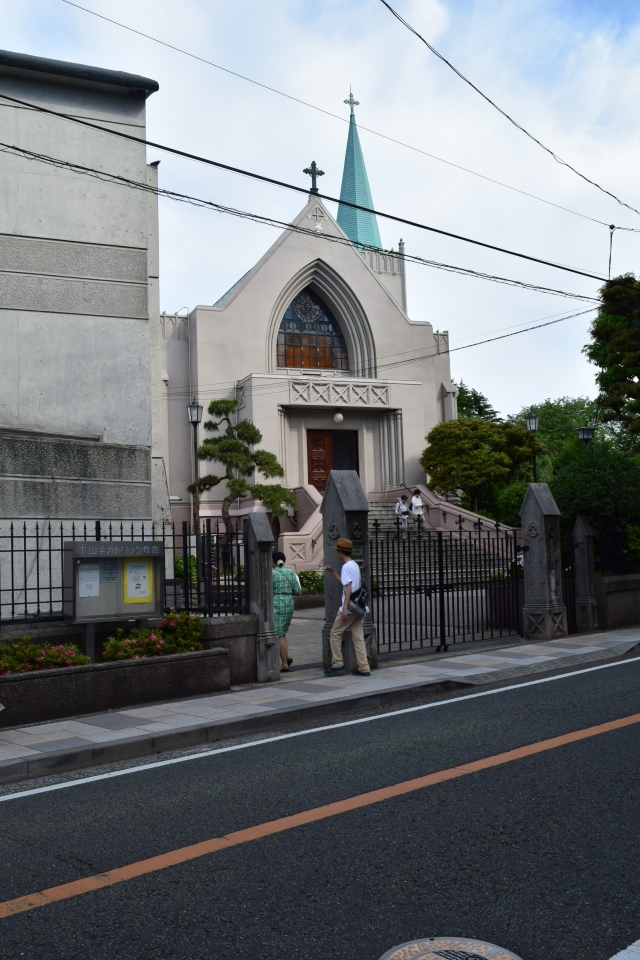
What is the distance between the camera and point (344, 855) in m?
5.02

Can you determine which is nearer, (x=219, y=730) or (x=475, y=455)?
(x=219, y=730)

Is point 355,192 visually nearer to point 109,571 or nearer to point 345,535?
point 345,535

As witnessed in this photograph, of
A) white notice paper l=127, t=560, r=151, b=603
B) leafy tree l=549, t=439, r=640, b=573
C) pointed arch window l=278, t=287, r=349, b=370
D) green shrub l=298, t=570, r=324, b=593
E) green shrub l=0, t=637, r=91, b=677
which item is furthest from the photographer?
pointed arch window l=278, t=287, r=349, b=370

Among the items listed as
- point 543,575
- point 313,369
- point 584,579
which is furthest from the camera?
point 313,369

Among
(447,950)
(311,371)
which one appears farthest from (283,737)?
(311,371)

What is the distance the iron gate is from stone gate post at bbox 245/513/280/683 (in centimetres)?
219

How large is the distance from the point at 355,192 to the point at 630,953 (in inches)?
2419

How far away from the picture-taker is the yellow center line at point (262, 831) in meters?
4.61

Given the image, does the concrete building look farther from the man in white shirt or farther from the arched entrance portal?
the arched entrance portal

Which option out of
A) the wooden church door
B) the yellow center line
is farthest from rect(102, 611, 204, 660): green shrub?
the wooden church door

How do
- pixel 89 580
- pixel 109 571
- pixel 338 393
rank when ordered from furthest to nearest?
pixel 338 393 → pixel 109 571 → pixel 89 580

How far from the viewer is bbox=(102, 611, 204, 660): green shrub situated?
34.3 feet

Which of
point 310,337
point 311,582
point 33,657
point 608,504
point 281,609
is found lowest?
point 33,657

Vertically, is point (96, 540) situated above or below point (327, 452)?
below
